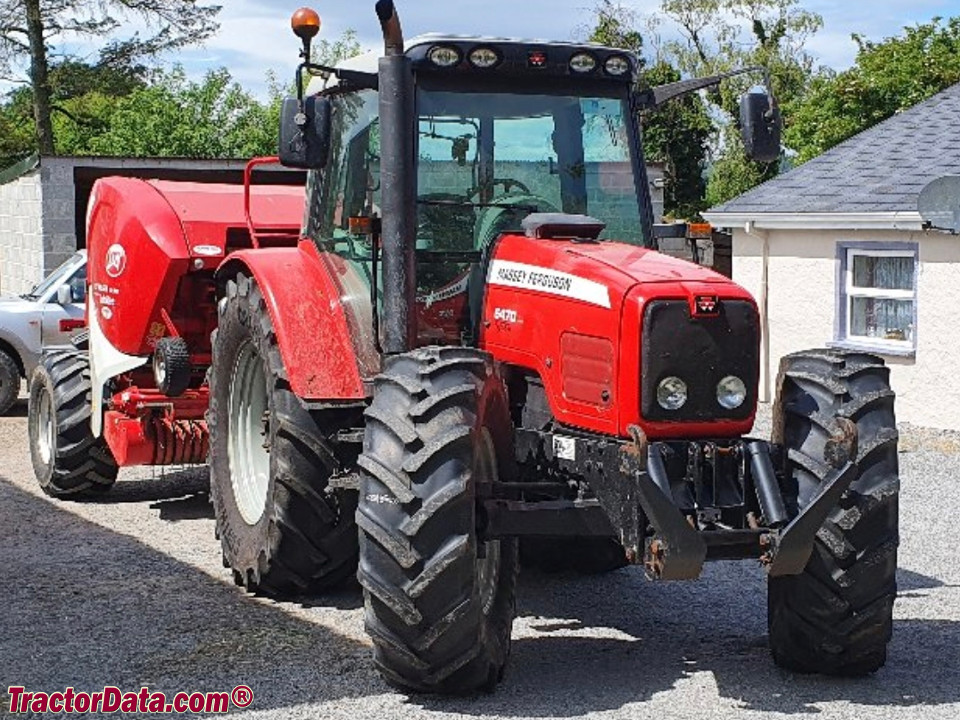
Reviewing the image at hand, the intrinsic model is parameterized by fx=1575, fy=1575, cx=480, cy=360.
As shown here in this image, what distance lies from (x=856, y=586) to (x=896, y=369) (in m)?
10.5

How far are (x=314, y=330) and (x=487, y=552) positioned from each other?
1485 millimetres

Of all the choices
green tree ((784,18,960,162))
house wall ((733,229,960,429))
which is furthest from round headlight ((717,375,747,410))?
green tree ((784,18,960,162))

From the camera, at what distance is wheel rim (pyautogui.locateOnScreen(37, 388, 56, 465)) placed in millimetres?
10406

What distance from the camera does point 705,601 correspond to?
24.7 ft

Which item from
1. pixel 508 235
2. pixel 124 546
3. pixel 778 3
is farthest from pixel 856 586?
pixel 778 3

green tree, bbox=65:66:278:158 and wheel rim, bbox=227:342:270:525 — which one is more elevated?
green tree, bbox=65:66:278:158

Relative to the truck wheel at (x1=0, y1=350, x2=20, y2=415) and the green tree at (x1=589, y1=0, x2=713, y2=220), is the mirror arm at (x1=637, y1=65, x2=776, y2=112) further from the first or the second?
the green tree at (x1=589, y1=0, x2=713, y2=220)

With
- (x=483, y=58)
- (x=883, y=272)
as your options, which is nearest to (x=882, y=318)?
(x=883, y=272)

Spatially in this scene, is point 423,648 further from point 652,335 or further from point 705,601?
point 705,601

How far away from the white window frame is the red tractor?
371 inches

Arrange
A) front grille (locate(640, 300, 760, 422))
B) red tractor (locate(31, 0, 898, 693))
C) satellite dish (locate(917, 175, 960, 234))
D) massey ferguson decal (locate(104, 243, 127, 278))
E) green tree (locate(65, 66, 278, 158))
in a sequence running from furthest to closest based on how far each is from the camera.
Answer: green tree (locate(65, 66, 278, 158))
satellite dish (locate(917, 175, 960, 234))
massey ferguson decal (locate(104, 243, 127, 278))
front grille (locate(640, 300, 760, 422))
red tractor (locate(31, 0, 898, 693))

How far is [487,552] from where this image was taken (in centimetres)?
604

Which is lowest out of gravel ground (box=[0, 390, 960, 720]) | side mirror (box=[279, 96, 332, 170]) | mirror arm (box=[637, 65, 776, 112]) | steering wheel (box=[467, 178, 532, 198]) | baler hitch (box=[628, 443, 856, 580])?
gravel ground (box=[0, 390, 960, 720])

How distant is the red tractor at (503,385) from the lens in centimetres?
562
